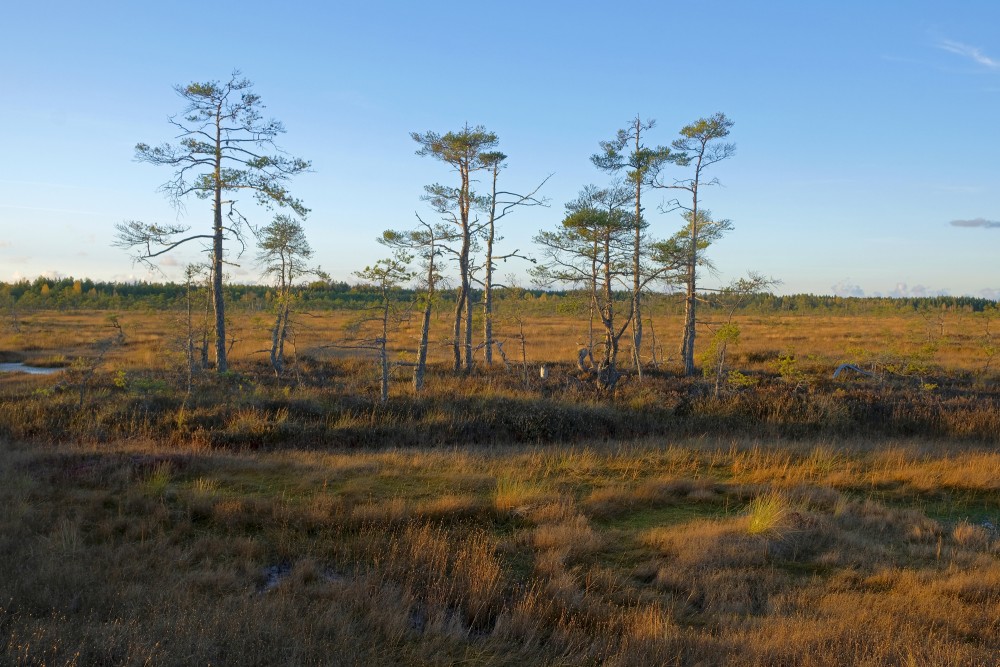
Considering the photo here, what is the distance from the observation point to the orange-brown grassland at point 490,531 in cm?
457

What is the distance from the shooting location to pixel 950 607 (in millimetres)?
5332

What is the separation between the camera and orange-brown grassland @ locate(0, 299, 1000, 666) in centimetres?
457

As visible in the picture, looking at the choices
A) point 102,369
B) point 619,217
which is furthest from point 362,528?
point 102,369

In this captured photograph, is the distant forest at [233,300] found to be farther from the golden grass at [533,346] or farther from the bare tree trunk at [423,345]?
the bare tree trunk at [423,345]

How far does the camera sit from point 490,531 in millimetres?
Result: 7352

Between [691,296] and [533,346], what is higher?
[691,296]

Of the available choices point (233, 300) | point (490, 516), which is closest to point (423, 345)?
point (490, 516)

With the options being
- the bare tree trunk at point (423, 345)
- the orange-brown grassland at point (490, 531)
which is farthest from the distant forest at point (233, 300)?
the orange-brown grassland at point (490, 531)

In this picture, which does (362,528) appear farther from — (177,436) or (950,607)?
(177,436)

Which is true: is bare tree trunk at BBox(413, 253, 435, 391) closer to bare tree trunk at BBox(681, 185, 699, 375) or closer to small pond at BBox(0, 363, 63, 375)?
bare tree trunk at BBox(681, 185, 699, 375)

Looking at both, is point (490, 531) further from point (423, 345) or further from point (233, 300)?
point (233, 300)

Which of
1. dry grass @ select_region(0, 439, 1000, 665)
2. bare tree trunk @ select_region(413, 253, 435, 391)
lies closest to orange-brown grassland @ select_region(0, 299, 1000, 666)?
dry grass @ select_region(0, 439, 1000, 665)

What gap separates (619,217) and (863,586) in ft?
48.7

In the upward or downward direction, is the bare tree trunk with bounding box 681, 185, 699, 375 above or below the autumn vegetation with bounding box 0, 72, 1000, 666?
above
